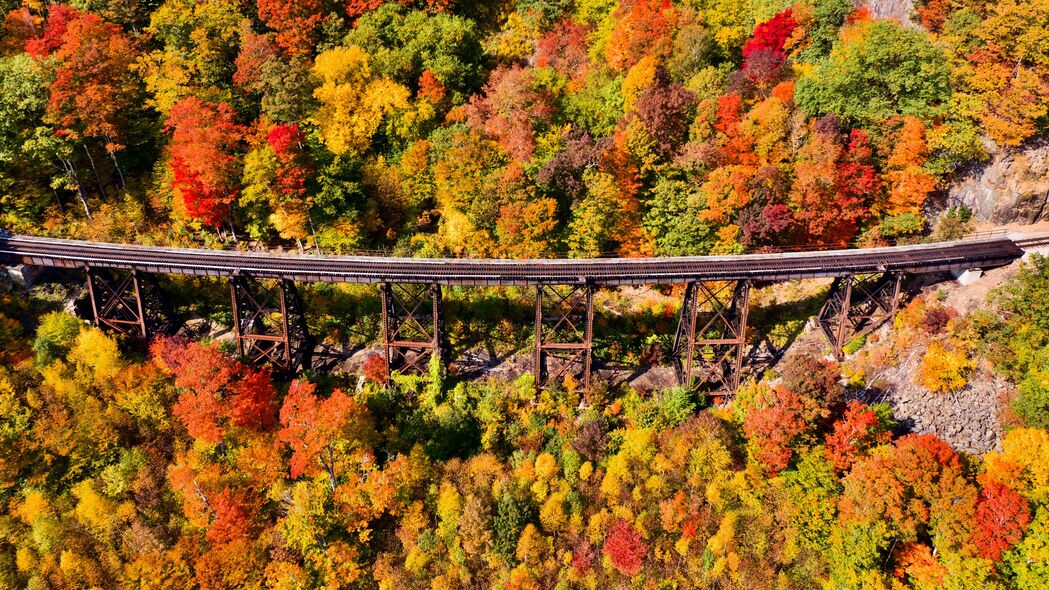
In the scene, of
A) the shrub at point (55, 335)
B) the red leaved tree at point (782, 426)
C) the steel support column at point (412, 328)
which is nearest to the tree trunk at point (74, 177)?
the shrub at point (55, 335)

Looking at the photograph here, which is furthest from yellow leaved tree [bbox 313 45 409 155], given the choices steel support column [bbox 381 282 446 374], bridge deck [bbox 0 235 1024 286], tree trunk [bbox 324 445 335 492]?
tree trunk [bbox 324 445 335 492]

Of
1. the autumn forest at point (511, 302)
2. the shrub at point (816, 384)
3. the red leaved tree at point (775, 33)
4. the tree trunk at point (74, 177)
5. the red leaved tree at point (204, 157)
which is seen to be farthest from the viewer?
the red leaved tree at point (775, 33)

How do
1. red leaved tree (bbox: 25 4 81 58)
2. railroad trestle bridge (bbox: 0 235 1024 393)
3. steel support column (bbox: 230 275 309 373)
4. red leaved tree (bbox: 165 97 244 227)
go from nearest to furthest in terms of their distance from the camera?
railroad trestle bridge (bbox: 0 235 1024 393)
steel support column (bbox: 230 275 309 373)
red leaved tree (bbox: 165 97 244 227)
red leaved tree (bbox: 25 4 81 58)

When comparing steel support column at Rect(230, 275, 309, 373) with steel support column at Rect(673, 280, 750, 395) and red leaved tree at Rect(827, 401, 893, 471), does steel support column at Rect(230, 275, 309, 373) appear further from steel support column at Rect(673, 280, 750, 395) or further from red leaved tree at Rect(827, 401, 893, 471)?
red leaved tree at Rect(827, 401, 893, 471)

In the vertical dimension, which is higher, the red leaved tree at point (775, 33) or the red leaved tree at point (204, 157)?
the red leaved tree at point (775, 33)

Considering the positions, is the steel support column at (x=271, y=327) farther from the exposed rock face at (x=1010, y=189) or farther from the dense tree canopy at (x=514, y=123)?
the exposed rock face at (x=1010, y=189)

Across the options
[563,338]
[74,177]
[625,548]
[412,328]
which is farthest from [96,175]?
[625,548]

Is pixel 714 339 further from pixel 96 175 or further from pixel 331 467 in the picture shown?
pixel 96 175
